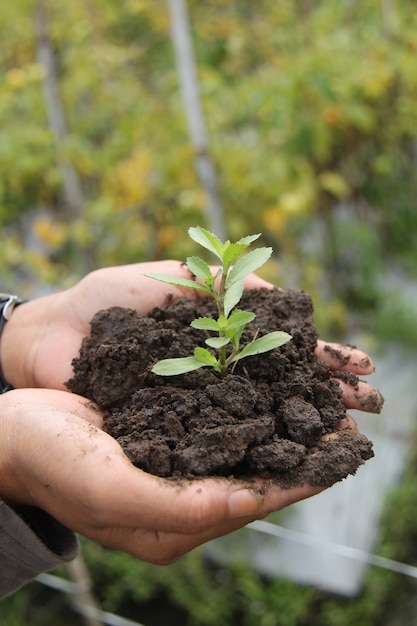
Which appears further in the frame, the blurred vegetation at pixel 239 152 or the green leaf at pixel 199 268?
the blurred vegetation at pixel 239 152

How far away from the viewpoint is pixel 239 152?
12.2 ft

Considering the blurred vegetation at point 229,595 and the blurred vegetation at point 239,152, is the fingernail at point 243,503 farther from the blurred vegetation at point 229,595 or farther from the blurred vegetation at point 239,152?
the blurred vegetation at point 239,152

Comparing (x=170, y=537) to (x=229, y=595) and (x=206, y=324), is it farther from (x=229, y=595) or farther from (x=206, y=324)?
(x=229, y=595)

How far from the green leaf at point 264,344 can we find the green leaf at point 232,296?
93 millimetres

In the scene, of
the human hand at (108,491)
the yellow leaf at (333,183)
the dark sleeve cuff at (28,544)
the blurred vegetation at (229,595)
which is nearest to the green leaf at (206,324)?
the human hand at (108,491)

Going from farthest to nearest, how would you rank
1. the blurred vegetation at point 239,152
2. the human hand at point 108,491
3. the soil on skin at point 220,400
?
the blurred vegetation at point 239,152 → the soil on skin at point 220,400 → the human hand at point 108,491

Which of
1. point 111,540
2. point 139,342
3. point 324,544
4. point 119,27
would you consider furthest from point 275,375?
point 119,27

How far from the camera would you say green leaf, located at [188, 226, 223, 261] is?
1.49 meters

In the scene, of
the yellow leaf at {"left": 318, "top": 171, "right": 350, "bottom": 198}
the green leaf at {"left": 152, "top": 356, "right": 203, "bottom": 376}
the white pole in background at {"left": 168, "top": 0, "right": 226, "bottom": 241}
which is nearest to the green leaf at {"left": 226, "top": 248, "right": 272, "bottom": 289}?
the green leaf at {"left": 152, "top": 356, "right": 203, "bottom": 376}

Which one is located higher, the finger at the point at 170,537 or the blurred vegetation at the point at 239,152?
the blurred vegetation at the point at 239,152

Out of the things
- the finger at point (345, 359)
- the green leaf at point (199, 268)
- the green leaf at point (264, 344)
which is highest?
the green leaf at point (199, 268)

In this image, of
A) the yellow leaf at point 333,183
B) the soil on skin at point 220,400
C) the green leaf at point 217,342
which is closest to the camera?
the soil on skin at point 220,400

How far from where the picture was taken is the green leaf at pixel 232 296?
1.47 metres

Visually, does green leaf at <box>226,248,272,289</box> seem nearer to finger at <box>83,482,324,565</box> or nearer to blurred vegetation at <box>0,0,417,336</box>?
finger at <box>83,482,324,565</box>
